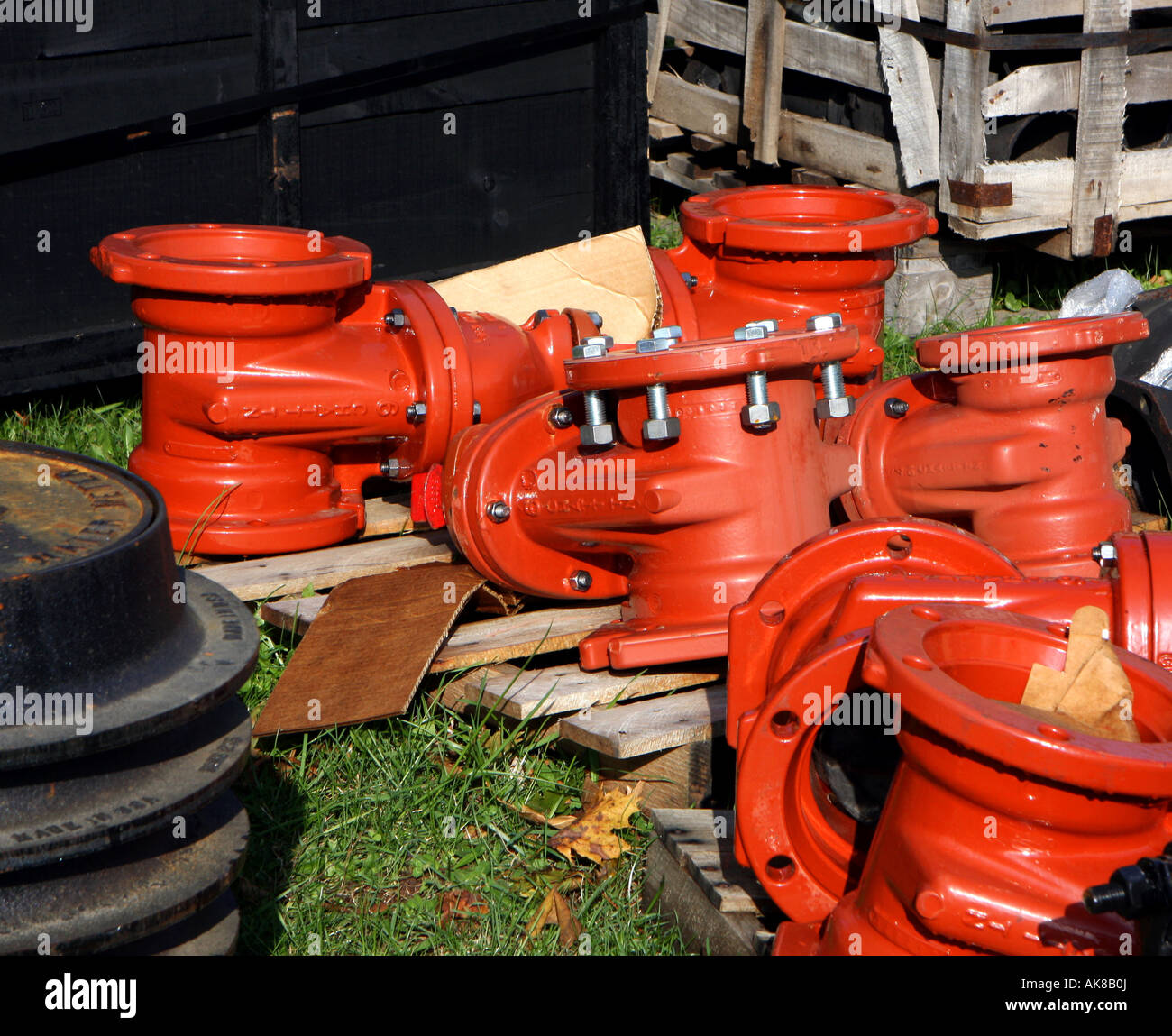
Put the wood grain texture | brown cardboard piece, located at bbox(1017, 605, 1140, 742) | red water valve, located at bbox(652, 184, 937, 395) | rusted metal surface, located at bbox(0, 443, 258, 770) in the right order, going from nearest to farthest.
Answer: rusted metal surface, located at bbox(0, 443, 258, 770) → brown cardboard piece, located at bbox(1017, 605, 1140, 742) → the wood grain texture → red water valve, located at bbox(652, 184, 937, 395)

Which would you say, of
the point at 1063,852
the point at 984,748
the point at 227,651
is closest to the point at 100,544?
the point at 227,651

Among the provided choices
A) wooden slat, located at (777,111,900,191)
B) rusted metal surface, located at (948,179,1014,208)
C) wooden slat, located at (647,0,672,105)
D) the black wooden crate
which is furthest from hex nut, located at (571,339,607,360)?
wooden slat, located at (647,0,672,105)

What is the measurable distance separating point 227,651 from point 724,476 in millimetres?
1109

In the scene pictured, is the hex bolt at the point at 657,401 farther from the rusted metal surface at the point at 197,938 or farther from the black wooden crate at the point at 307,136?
the black wooden crate at the point at 307,136

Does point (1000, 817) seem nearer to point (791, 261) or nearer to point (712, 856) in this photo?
point (712, 856)

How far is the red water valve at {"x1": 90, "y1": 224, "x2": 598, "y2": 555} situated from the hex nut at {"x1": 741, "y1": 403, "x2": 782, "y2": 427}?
2.68ft

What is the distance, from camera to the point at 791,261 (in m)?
3.29

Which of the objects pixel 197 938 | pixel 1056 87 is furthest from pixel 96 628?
pixel 1056 87

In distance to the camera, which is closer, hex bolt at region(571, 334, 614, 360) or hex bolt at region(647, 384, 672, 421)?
hex bolt at region(647, 384, 672, 421)

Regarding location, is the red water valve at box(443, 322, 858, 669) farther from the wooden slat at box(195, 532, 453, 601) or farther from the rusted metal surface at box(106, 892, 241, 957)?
the rusted metal surface at box(106, 892, 241, 957)

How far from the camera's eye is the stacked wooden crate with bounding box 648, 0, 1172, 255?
14.1 ft

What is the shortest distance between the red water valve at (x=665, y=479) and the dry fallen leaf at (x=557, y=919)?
0.49 m

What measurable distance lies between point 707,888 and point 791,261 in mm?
1771

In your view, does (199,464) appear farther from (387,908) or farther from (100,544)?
(100,544)
